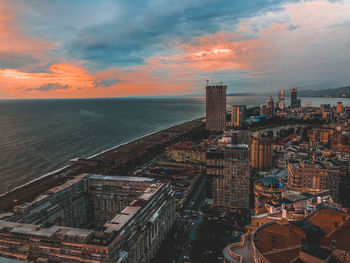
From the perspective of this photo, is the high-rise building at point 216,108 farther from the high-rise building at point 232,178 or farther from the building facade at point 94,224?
the building facade at point 94,224

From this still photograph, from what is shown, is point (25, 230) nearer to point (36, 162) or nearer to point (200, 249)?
point (200, 249)

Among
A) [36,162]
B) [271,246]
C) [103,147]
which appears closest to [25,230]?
[271,246]

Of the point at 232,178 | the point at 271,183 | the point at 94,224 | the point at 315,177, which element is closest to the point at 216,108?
the point at 315,177

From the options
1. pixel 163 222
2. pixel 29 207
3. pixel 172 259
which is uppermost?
pixel 29 207

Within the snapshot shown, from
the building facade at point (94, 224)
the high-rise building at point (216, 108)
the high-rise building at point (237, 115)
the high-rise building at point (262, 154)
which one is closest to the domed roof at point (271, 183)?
the building facade at point (94, 224)

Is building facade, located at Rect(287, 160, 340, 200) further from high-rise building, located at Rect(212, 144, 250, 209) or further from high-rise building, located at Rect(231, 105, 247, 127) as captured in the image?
high-rise building, located at Rect(231, 105, 247, 127)

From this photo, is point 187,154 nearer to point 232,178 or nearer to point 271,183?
point 232,178
